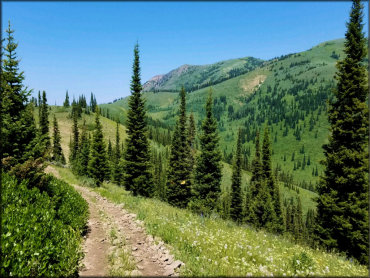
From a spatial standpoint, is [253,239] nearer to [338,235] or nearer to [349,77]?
[338,235]

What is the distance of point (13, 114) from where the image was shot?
12758 millimetres

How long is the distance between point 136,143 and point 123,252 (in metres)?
21.4

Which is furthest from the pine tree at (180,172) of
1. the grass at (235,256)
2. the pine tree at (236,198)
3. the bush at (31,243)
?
the bush at (31,243)

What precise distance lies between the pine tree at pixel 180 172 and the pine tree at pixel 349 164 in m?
25.2

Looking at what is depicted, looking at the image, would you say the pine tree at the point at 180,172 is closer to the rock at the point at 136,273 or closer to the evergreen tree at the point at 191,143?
the evergreen tree at the point at 191,143

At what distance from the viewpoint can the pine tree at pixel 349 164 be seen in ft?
46.8

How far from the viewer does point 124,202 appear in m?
16.6

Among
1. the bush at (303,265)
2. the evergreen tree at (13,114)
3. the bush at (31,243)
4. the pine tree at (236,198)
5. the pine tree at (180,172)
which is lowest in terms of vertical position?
the pine tree at (236,198)

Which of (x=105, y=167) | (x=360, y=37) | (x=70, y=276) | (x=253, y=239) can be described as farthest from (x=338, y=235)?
(x=105, y=167)

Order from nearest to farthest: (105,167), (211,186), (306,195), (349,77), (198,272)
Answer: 1. (198,272)
2. (349,77)
3. (211,186)
4. (105,167)
5. (306,195)

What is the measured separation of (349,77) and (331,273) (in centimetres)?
1586

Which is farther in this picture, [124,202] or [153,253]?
[124,202]

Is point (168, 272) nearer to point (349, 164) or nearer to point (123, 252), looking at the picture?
point (123, 252)

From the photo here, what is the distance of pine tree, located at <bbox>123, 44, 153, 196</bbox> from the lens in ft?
91.6
